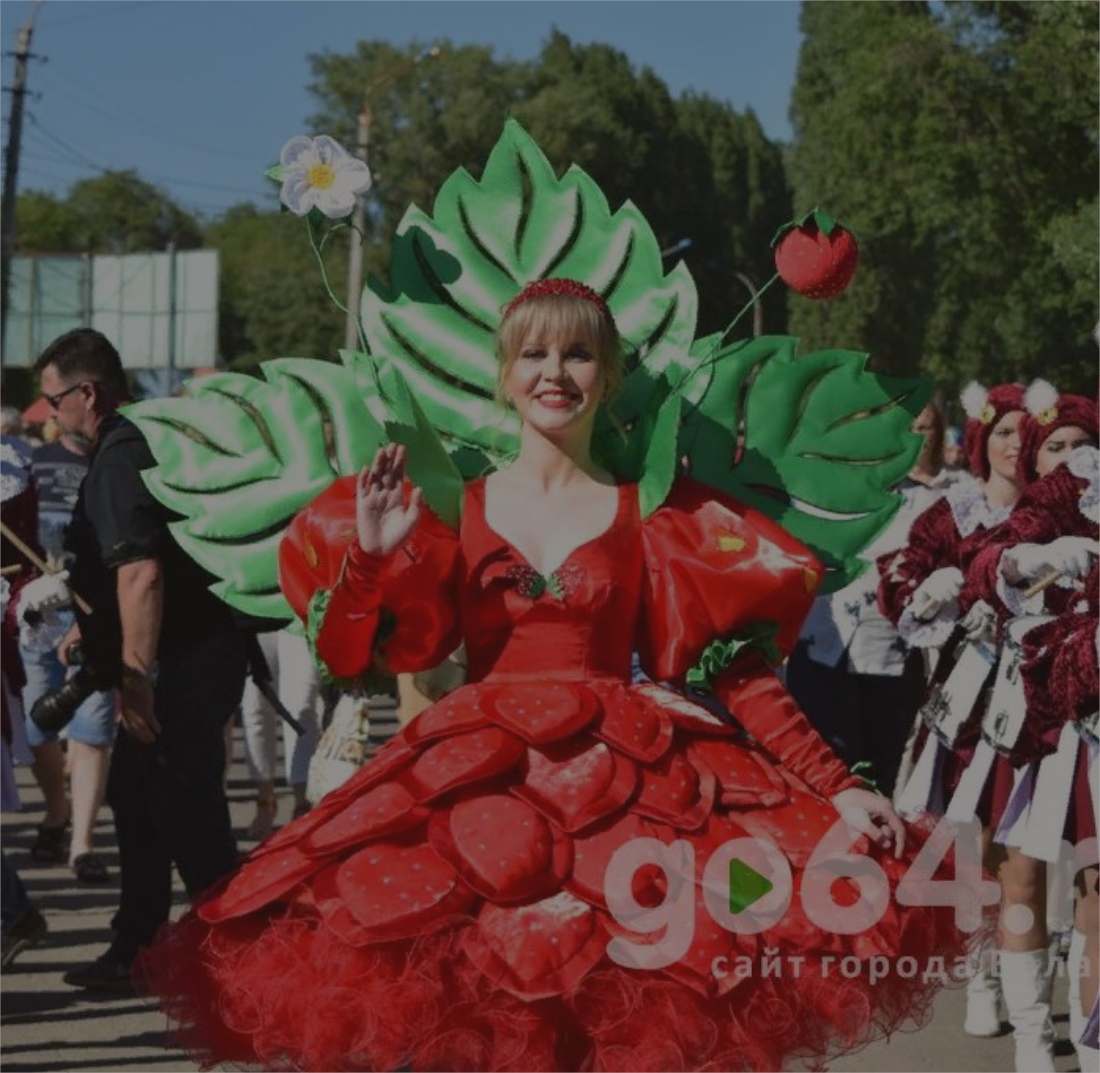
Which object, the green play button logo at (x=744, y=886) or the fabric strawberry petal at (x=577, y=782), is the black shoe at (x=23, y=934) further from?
the green play button logo at (x=744, y=886)

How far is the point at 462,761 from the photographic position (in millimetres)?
3832

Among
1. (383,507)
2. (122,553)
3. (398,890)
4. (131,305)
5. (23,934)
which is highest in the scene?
(131,305)

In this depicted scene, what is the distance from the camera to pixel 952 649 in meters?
6.22

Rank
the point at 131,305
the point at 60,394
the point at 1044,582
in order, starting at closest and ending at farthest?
1. the point at 1044,582
2. the point at 60,394
3. the point at 131,305

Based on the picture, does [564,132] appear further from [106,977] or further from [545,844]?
[545,844]

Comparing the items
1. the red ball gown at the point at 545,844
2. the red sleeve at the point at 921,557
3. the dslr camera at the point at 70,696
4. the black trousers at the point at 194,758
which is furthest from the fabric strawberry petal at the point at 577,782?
the red sleeve at the point at 921,557

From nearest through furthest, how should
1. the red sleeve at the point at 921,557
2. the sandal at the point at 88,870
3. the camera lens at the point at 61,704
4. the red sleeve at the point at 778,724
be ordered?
A: 1. the red sleeve at the point at 778,724
2. the camera lens at the point at 61,704
3. the red sleeve at the point at 921,557
4. the sandal at the point at 88,870

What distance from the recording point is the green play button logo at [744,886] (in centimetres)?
374

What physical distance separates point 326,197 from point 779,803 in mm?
1552

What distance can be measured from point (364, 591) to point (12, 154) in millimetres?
23173

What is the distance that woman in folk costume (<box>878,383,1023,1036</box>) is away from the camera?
19.9ft

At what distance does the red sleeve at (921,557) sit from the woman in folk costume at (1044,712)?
0.44 m

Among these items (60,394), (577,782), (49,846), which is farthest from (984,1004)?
(49,846)

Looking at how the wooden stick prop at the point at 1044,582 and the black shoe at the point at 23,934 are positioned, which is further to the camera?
the black shoe at the point at 23,934
